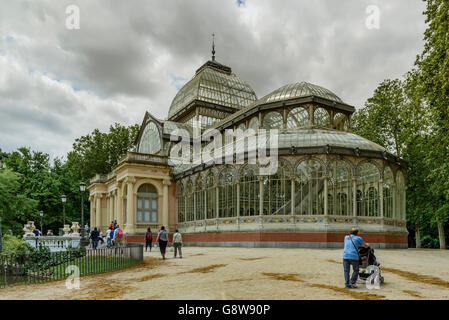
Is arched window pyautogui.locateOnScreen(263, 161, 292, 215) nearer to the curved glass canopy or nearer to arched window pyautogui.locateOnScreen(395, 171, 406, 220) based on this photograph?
arched window pyautogui.locateOnScreen(395, 171, 406, 220)

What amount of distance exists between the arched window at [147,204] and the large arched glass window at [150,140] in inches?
216

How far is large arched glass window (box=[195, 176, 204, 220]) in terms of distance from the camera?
32250mm

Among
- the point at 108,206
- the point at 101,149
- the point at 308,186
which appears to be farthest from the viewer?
the point at 101,149

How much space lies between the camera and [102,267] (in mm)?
15352

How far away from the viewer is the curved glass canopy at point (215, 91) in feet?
150

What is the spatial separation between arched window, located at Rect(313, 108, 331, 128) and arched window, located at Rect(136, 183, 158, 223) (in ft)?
53.8

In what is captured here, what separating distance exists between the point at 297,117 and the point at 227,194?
865cm

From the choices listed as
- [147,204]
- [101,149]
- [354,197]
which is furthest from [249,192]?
[101,149]

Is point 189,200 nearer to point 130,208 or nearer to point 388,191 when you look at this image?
point 130,208

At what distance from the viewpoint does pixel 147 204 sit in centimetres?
3619

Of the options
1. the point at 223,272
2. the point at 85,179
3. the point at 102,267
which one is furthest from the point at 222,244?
the point at 85,179

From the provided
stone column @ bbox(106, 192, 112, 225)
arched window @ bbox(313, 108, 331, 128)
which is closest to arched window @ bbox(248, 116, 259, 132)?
arched window @ bbox(313, 108, 331, 128)
